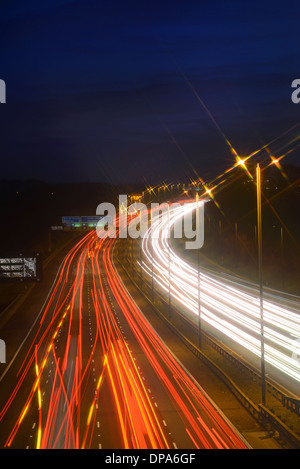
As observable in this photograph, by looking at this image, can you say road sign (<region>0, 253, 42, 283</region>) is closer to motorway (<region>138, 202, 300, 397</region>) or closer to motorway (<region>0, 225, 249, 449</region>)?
motorway (<region>0, 225, 249, 449</region>)

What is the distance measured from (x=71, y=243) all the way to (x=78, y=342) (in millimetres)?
66210

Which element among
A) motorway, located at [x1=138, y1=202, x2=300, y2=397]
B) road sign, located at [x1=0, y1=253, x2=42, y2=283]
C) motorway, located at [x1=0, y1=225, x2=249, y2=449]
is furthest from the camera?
road sign, located at [x1=0, y1=253, x2=42, y2=283]

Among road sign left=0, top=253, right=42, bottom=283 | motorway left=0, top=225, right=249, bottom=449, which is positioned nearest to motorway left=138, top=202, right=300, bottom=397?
motorway left=0, top=225, right=249, bottom=449

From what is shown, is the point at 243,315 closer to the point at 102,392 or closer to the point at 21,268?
the point at 102,392

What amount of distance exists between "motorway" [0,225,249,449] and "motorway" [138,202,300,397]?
135 inches

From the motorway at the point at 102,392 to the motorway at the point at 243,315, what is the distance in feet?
11.3

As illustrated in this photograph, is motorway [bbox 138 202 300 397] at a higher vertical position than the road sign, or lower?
lower

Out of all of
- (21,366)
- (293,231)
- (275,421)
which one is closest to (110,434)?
(275,421)

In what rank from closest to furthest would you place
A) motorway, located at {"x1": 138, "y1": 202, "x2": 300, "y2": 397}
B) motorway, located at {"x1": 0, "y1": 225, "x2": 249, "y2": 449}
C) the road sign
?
1. motorway, located at {"x1": 0, "y1": 225, "x2": 249, "y2": 449}
2. motorway, located at {"x1": 138, "y1": 202, "x2": 300, "y2": 397}
3. the road sign

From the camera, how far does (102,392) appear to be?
79.5ft

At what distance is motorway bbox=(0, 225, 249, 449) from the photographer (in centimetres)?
1834

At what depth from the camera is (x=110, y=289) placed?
190ft

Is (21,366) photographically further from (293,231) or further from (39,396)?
(293,231)
